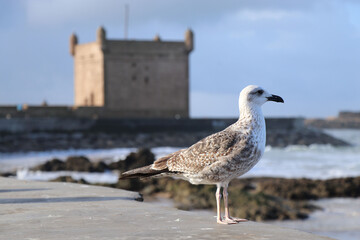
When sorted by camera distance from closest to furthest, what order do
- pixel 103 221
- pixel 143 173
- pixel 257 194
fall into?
pixel 103 221
pixel 143 173
pixel 257 194

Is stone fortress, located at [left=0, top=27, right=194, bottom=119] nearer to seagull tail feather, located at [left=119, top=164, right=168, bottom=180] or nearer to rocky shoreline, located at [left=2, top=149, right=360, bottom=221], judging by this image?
rocky shoreline, located at [left=2, top=149, right=360, bottom=221]

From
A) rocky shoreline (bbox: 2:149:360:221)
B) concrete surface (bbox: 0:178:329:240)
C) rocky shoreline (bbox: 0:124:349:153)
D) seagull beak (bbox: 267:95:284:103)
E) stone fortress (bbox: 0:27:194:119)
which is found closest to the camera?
concrete surface (bbox: 0:178:329:240)

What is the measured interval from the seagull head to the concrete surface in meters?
0.94

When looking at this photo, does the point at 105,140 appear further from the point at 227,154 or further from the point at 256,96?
the point at 227,154

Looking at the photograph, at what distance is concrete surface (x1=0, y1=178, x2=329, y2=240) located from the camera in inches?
156

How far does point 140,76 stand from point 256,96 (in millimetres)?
40418

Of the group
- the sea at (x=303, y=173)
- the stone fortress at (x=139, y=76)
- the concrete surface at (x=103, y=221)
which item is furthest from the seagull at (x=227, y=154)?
the stone fortress at (x=139, y=76)

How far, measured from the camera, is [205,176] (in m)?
4.54

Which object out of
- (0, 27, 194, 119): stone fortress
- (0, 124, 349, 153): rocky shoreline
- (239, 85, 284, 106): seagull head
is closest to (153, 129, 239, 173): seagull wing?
(239, 85, 284, 106): seagull head

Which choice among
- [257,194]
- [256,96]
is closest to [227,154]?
[256,96]

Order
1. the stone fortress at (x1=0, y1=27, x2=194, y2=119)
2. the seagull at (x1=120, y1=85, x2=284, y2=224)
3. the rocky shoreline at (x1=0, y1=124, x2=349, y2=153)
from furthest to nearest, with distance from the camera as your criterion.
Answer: the stone fortress at (x1=0, y1=27, x2=194, y2=119) < the rocky shoreline at (x1=0, y1=124, x2=349, y2=153) < the seagull at (x1=120, y1=85, x2=284, y2=224)

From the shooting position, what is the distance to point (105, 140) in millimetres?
36250

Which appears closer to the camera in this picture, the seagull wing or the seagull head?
the seagull wing

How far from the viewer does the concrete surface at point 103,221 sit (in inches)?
156
